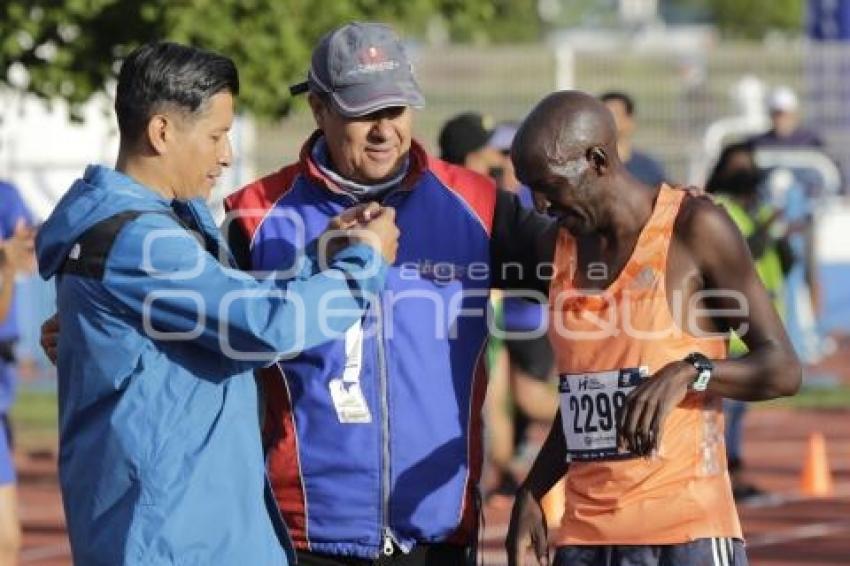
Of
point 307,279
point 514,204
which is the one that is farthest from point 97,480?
point 514,204

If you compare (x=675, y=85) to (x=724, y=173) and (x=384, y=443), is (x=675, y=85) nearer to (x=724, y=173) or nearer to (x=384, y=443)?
(x=724, y=173)

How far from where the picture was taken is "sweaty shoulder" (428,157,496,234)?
6.46 m

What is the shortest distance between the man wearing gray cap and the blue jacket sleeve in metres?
0.79

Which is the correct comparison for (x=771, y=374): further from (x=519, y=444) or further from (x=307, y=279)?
(x=519, y=444)

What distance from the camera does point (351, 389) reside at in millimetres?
6250

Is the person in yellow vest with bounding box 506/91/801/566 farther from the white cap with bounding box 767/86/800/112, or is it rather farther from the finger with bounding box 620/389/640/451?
the white cap with bounding box 767/86/800/112

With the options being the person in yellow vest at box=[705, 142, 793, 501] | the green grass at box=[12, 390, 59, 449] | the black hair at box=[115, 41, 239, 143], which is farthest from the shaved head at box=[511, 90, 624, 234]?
the green grass at box=[12, 390, 59, 449]

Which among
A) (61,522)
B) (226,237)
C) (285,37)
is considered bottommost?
(61,522)

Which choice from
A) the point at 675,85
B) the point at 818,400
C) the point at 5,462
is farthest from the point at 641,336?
the point at 675,85

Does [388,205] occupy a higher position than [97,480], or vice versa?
[388,205]

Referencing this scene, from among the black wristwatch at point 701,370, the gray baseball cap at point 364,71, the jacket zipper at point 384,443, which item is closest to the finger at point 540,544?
the jacket zipper at point 384,443

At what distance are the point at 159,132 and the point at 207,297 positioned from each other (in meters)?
0.43

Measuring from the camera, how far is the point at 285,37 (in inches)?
614

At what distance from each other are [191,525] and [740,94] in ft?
67.2
